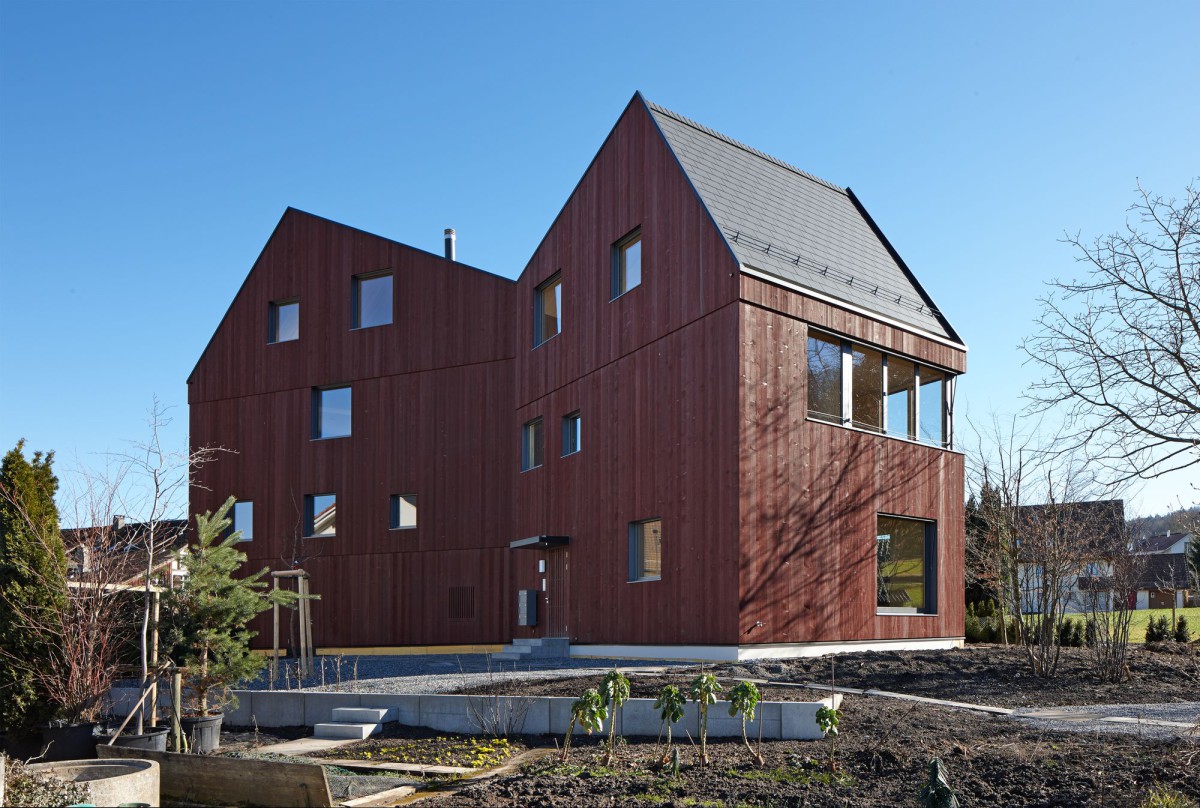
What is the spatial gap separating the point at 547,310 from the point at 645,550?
20.1 ft

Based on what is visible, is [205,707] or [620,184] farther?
[620,184]

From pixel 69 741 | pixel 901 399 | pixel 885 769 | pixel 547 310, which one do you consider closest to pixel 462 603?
pixel 547 310

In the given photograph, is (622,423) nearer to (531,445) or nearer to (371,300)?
(531,445)

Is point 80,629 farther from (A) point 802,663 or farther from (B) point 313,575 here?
(B) point 313,575

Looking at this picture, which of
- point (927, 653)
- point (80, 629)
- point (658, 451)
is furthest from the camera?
point (658, 451)

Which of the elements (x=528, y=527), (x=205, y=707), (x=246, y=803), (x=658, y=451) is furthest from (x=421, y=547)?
(x=246, y=803)

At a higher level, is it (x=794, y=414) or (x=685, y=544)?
(x=794, y=414)

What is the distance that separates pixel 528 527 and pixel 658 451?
200 inches

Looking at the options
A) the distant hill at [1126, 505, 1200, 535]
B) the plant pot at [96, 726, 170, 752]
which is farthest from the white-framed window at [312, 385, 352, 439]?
the distant hill at [1126, 505, 1200, 535]

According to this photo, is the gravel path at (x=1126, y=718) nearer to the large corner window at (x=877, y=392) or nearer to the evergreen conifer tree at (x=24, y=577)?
the large corner window at (x=877, y=392)

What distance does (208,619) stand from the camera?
10430 millimetres

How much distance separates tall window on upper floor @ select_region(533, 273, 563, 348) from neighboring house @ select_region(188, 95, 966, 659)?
0.26 ft

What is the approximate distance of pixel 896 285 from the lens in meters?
18.6

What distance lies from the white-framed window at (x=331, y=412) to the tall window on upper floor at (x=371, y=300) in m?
1.58
